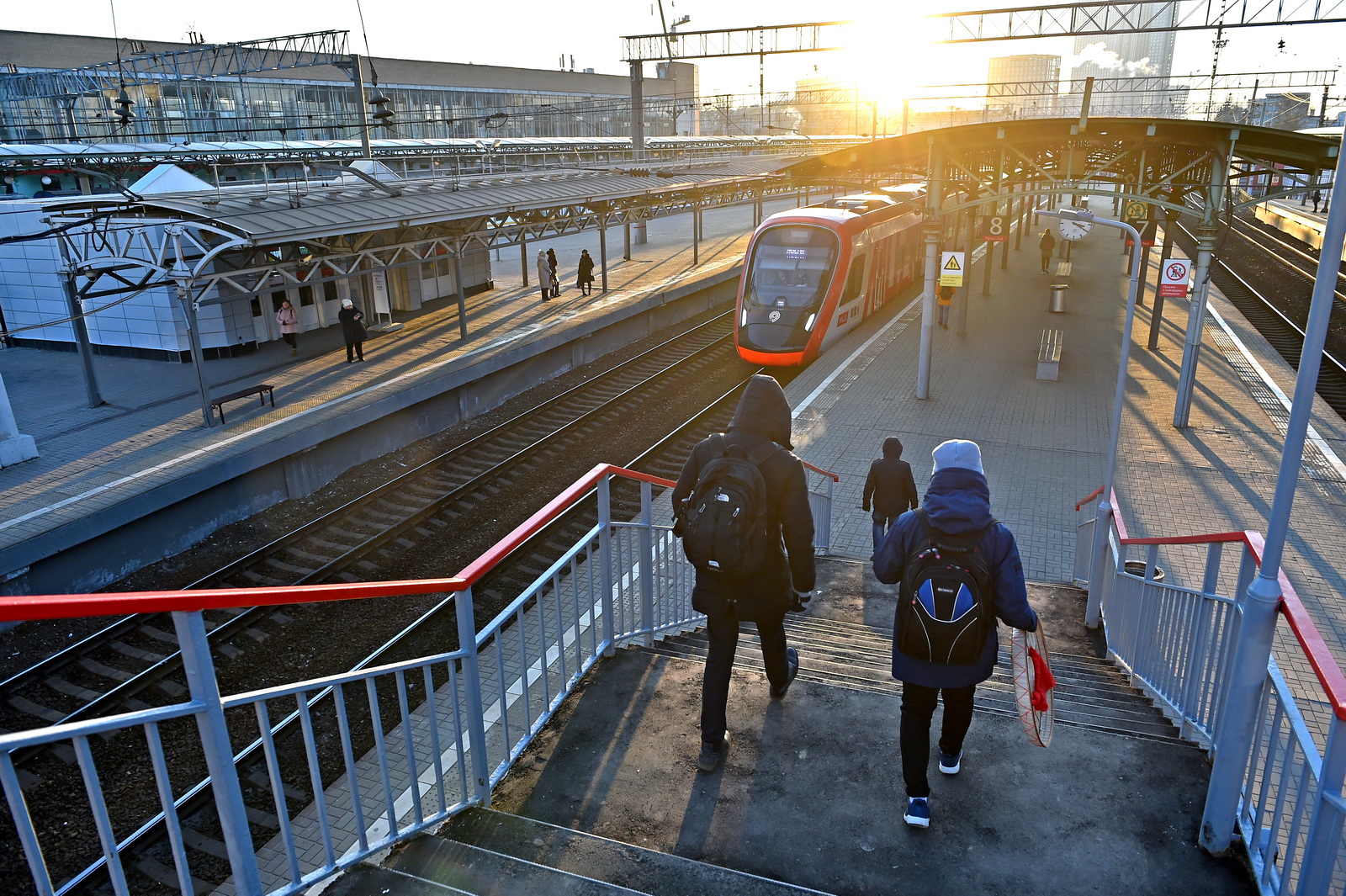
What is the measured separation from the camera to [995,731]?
407 cm

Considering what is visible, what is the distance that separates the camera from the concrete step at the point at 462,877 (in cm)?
282

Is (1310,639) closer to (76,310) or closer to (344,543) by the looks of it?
(344,543)

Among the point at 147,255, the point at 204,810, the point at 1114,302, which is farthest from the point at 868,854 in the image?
the point at 1114,302

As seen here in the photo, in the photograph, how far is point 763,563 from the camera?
3.61m

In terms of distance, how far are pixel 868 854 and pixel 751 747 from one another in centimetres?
77

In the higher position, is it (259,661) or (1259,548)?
(1259,548)

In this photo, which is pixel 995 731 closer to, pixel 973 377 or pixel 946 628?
pixel 946 628

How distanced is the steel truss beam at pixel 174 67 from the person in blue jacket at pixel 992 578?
2358 centimetres

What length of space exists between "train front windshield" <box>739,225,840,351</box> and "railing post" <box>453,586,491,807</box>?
14.0m

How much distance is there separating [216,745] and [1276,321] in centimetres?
2509

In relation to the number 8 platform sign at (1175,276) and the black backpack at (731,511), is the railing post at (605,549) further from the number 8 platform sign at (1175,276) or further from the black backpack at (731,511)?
the number 8 platform sign at (1175,276)

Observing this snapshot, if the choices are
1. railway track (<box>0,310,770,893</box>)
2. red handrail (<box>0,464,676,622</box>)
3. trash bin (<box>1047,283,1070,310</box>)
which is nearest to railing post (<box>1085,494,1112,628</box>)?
red handrail (<box>0,464,676,622</box>)

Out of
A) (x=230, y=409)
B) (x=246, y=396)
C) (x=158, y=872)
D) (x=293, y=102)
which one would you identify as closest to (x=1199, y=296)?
(x=158, y=872)

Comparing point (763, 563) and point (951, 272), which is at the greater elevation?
point (763, 563)
